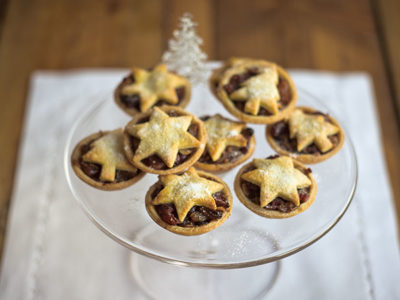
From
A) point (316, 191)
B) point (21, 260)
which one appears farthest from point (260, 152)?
point (21, 260)

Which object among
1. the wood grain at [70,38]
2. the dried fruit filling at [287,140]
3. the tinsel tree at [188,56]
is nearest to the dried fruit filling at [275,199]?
the dried fruit filling at [287,140]

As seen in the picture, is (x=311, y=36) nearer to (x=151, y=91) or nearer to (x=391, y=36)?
(x=391, y=36)

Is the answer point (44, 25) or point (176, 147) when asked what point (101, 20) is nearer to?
point (44, 25)

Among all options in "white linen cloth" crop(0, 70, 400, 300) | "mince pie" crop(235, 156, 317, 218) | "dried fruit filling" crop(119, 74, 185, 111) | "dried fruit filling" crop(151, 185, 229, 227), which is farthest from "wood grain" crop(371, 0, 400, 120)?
"dried fruit filling" crop(151, 185, 229, 227)

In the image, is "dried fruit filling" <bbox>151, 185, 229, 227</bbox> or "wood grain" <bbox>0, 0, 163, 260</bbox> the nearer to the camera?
"dried fruit filling" <bbox>151, 185, 229, 227</bbox>

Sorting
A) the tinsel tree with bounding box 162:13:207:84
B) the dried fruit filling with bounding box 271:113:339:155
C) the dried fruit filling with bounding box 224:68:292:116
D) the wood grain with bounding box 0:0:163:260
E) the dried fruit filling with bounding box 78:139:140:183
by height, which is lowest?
the dried fruit filling with bounding box 78:139:140:183

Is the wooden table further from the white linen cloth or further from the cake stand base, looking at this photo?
the cake stand base

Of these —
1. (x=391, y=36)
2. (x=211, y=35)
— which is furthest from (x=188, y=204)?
(x=391, y=36)
